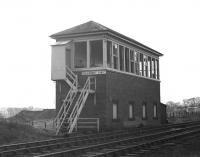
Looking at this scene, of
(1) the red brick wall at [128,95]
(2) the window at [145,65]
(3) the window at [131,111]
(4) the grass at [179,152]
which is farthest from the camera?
(2) the window at [145,65]

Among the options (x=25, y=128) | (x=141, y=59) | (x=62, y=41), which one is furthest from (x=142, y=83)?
(x=25, y=128)

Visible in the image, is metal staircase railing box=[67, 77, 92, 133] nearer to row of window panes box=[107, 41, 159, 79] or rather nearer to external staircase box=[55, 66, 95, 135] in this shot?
external staircase box=[55, 66, 95, 135]

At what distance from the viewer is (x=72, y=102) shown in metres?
26.8

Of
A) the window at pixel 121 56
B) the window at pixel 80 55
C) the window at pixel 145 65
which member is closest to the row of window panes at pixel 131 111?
the window at pixel 145 65

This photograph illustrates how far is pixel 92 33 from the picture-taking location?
26.8 meters

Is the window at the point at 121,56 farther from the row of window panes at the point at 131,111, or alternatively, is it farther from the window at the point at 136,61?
the row of window panes at the point at 131,111

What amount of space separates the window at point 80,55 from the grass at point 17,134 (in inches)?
280

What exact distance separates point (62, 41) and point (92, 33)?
96.3 inches

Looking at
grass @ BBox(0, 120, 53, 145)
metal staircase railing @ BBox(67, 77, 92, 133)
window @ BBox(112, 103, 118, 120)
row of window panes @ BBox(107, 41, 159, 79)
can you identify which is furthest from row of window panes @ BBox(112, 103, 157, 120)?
grass @ BBox(0, 120, 53, 145)

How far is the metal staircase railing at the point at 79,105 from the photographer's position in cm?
2439

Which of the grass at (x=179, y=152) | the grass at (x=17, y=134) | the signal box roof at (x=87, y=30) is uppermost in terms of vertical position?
the signal box roof at (x=87, y=30)

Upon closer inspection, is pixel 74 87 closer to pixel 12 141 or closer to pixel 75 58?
pixel 75 58

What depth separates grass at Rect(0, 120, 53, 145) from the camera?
19.6 m

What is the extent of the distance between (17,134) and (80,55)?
10.5 m
